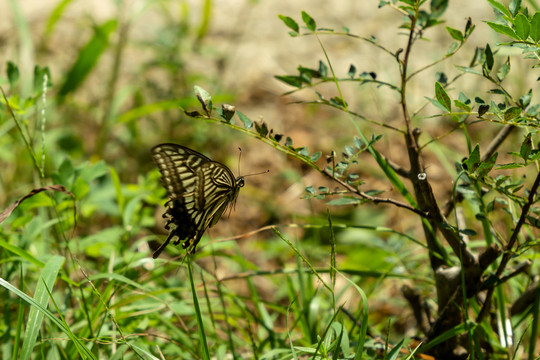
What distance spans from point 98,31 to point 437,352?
260cm

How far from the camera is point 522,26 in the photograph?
45.5 inches

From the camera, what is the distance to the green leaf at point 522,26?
1.14m

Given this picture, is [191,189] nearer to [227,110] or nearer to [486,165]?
[227,110]

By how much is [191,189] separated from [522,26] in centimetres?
98

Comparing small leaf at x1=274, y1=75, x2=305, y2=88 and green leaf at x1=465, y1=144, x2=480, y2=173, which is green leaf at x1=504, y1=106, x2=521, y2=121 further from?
small leaf at x1=274, y1=75, x2=305, y2=88

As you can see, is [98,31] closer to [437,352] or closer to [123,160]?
[123,160]

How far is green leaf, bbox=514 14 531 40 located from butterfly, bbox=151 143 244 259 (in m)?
0.81

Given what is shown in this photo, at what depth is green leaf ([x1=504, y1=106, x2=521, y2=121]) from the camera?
3.87 ft

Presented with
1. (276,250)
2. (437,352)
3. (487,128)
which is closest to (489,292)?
(437,352)

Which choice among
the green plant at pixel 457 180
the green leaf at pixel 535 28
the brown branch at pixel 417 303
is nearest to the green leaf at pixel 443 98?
the green plant at pixel 457 180

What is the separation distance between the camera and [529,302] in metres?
1.71

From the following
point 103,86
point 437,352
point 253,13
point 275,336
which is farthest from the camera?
point 253,13

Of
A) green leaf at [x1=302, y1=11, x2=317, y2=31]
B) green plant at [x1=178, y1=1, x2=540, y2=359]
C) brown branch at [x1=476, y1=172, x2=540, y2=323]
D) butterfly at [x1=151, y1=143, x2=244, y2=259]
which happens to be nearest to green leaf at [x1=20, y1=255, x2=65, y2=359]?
butterfly at [x1=151, y1=143, x2=244, y2=259]

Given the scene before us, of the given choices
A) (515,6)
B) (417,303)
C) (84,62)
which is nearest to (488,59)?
(515,6)
